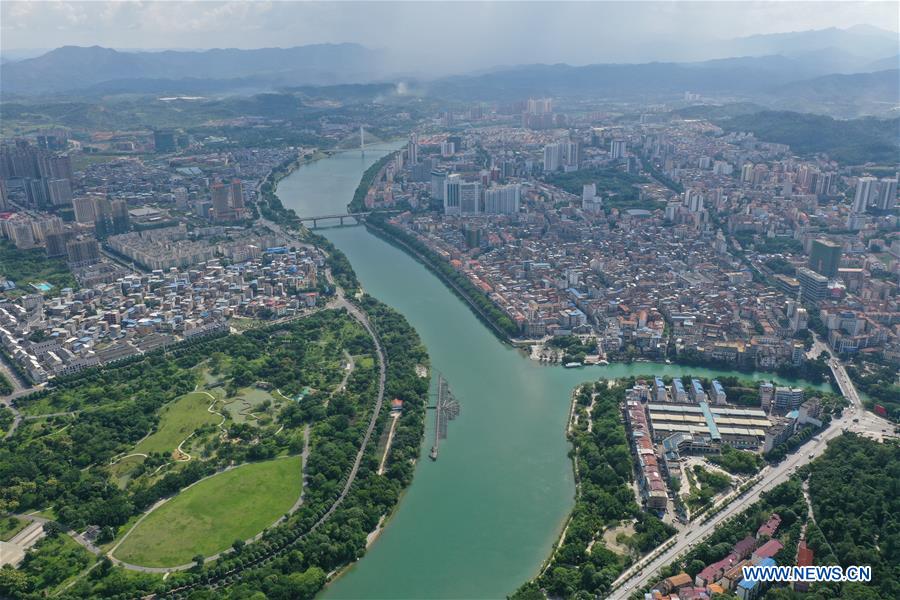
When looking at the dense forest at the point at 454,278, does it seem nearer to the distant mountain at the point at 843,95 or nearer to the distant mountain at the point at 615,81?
the distant mountain at the point at 843,95

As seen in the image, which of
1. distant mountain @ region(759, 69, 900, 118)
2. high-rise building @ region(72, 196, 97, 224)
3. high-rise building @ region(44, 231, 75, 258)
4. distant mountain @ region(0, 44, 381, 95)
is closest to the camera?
high-rise building @ region(44, 231, 75, 258)

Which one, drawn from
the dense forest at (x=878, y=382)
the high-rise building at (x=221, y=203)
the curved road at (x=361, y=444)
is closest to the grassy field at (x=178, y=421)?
the curved road at (x=361, y=444)

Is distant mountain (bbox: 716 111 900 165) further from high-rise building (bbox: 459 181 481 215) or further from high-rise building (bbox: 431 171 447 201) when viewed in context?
high-rise building (bbox: 431 171 447 201)

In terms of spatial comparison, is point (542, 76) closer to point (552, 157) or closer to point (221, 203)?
point (552, 157)

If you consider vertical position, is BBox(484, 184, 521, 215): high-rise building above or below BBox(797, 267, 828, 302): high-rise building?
above

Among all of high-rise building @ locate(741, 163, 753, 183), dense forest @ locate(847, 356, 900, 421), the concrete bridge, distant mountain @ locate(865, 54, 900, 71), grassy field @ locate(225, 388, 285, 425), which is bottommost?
dense forest @ locate(847, 356, 900, 421)

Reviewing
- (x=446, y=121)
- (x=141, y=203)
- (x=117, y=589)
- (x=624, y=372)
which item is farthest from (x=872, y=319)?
(x=446, y=121)

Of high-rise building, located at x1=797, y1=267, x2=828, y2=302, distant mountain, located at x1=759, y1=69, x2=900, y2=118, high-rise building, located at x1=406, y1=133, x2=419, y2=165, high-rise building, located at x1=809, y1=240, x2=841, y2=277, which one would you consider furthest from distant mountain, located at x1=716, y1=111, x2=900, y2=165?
high-rise building, located at x1=406, y1=133, x2=419, y2=165

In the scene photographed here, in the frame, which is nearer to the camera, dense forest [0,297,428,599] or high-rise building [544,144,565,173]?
dense forest [0,297,428,599]

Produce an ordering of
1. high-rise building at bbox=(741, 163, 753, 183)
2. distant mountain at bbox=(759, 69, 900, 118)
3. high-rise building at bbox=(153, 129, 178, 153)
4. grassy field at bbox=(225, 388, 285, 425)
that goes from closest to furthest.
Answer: grassy field at bbox=(225, 388, 285, 425) < high-rise building at bbox=(741, 163, 753, 183) < high-rise building at bbox=(153, 129, 178, 153) < distant mountain at bbox=(759, 69, 900, 118)
